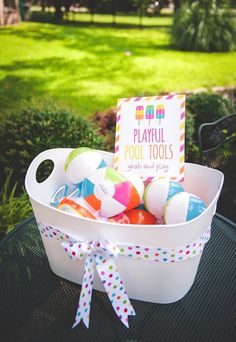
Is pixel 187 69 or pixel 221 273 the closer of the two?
Answer: pixel 221 273

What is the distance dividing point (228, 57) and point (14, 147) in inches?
241

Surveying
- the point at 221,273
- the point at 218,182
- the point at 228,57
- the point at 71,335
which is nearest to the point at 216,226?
the point at 221,273

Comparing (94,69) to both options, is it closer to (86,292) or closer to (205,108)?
(205,108)

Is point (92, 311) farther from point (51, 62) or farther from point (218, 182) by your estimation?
point (51, 62)

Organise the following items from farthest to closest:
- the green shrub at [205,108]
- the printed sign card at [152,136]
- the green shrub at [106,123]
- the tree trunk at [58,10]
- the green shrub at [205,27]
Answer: the tree trunk at [58,10]
the green shrub at [205,27]
the green shrub at [205,108]
the green shrub at [106,123]
the printed sign card at [152,136]

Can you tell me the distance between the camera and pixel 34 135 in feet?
7.06

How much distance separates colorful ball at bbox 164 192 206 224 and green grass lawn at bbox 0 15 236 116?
2787 mm

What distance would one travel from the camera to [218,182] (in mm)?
985

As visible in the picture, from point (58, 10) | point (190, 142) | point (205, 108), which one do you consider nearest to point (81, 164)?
point (190, 142)

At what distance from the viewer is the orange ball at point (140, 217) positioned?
3.31 feet

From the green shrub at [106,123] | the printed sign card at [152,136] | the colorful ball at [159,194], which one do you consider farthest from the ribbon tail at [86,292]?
the green shrub at [106,123]

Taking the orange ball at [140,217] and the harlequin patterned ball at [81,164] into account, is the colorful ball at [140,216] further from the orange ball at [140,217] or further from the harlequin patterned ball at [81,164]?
the harlequin patterned ball at [81,164]

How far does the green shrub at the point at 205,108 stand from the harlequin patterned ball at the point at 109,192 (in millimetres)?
2333

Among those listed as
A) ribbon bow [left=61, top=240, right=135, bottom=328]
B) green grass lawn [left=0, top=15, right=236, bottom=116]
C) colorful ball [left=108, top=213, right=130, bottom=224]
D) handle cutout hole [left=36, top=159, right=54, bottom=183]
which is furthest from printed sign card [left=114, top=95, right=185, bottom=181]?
green grass lawn [left=0, top=15, right=236, bottom=116]
